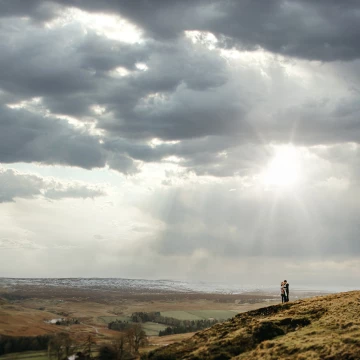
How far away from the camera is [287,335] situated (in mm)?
35250

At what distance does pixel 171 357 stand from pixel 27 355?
176290 millimetres

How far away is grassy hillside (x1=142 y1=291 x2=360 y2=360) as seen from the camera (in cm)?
3017

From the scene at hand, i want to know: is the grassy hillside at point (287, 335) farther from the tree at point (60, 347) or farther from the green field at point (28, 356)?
the green field at point (28, 356)

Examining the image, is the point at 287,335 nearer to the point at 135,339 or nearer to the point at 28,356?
the point at 135,339

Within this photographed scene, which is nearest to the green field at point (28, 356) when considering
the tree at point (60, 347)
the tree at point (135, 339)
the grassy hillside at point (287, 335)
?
the tree at point (60, 347)

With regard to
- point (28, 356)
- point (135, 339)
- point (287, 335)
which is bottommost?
point (28, 356)

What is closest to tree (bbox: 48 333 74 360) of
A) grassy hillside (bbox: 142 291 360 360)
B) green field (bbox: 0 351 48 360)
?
green field (bbox: 0 351 48 360)

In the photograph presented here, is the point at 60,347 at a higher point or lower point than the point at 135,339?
lower

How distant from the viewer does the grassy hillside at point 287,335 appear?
3017 centimetres

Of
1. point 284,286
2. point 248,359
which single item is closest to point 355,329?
point 248,359

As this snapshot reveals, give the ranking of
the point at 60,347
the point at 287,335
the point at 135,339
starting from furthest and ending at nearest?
1. the point at 60,347
2. the point at 135,339
3. the point at 287,335

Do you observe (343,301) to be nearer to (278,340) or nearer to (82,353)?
(278,340)

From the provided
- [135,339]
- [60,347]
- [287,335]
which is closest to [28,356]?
[60,347]

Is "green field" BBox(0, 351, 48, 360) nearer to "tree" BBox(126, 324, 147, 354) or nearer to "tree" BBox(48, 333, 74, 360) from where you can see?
"tree" BBox(48, 333, 74, 360)
